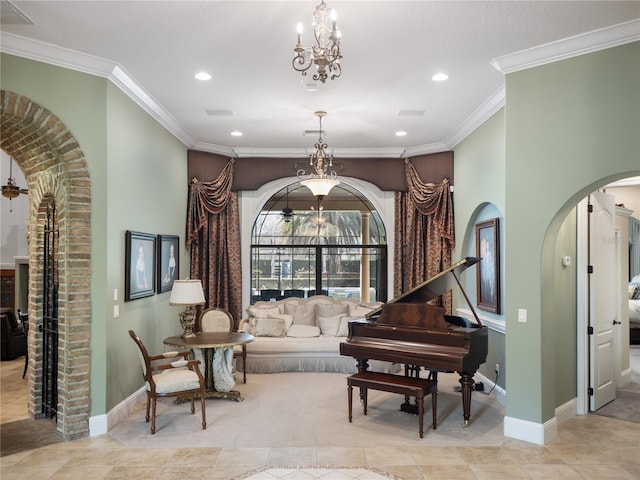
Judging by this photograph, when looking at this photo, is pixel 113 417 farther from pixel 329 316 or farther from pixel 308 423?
pixel 329 316

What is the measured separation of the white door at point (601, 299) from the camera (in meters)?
5.10

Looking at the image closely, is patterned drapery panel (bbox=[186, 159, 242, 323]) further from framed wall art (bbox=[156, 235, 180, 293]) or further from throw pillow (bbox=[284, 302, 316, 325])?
throw pillow (bbox=[284, 302, 316, 325])

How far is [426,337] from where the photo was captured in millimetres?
4758

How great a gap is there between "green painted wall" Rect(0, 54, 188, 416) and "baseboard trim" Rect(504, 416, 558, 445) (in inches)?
142

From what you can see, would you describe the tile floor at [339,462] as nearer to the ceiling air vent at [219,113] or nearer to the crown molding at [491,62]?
the crown molding at [491,62]

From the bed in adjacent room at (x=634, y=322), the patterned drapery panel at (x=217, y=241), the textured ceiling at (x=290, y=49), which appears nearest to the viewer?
the textured ceiling at (x=290, y=49)

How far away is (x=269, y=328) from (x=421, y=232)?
276 centimetres

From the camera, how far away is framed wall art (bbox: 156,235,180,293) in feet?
19.9

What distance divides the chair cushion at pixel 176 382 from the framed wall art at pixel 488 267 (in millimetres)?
3398

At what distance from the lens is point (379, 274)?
8250 mm

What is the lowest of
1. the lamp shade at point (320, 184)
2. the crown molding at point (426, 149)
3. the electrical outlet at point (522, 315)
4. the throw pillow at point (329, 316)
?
the throw pillow at point (329, 316)

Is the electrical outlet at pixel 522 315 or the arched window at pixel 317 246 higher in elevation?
the arched window at pixel 317 246

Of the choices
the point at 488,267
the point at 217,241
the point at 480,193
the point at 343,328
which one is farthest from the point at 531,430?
the point at 217,241

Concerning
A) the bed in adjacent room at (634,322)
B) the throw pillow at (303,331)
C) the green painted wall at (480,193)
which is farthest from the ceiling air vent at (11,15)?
the bed in adjacent room at (634,322)
